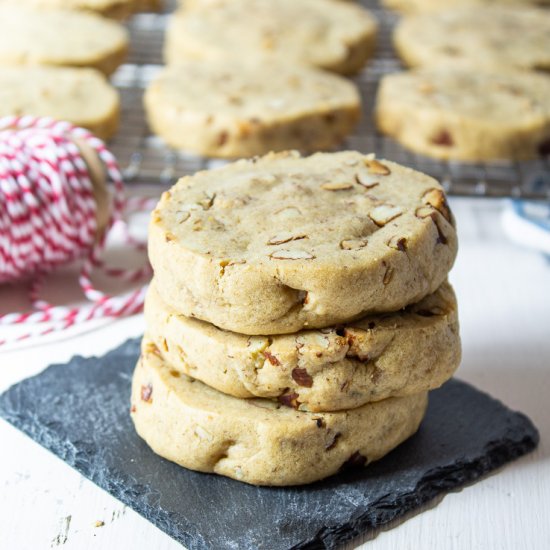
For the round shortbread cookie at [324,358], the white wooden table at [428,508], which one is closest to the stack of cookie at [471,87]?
the white wooden table at [428,508]

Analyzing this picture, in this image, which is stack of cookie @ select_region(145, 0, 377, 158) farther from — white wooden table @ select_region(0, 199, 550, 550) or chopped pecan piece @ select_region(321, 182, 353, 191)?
chopped pecan piece @ select_region(321, 182, 353, 191)

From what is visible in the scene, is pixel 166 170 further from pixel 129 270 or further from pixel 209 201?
pixel 209 201

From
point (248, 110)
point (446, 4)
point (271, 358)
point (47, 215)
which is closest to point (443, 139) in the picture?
point (248, 110)

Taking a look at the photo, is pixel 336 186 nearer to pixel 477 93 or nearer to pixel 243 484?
Answer: pixel 243 484

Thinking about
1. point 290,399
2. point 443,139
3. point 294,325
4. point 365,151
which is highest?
point 294,325

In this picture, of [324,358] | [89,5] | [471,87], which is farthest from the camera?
[89,5]

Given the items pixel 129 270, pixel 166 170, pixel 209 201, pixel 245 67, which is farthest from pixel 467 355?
pixel 245 67

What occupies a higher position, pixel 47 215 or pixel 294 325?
pixel 294 325
